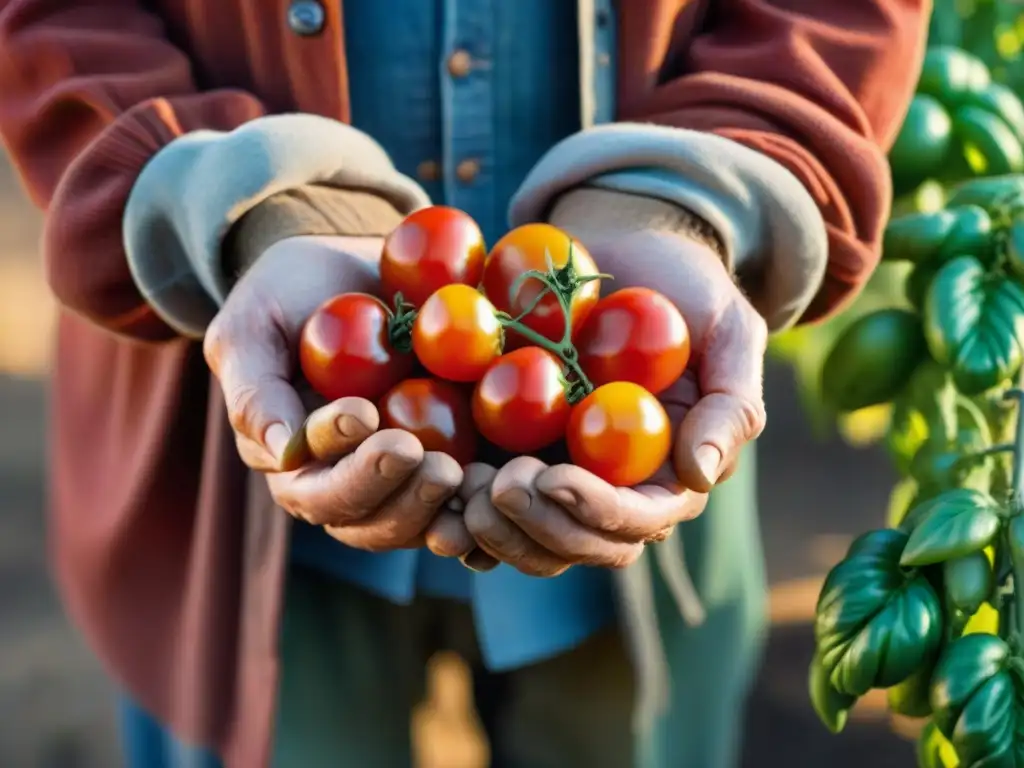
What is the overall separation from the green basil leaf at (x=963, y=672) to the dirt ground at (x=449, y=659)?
62 cm

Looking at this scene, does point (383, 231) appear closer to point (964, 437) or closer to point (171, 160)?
point (171, 160)

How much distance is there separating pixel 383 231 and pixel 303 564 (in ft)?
1.09

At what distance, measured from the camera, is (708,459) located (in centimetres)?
83

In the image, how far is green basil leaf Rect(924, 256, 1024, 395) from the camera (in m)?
1.00

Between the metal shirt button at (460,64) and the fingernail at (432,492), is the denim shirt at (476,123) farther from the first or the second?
the fingernail at (432,492)

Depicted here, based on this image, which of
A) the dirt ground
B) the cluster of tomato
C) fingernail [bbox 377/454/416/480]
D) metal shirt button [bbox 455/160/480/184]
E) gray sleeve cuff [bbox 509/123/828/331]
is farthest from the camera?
the dirt ground

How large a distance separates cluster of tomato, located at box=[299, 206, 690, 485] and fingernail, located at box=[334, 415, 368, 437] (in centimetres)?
8

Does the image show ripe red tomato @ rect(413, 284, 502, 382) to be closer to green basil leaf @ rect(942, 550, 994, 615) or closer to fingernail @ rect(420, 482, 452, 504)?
fingernail @ rect(420, 482, 452, 504)

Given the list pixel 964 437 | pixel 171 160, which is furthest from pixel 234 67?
pixel 964 437

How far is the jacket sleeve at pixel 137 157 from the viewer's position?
974mm

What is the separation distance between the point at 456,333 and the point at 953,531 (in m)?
0.38

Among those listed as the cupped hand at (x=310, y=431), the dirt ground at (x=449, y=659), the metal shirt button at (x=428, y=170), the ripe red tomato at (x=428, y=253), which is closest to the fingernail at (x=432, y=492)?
the cupped hand at (x=310, y=431)

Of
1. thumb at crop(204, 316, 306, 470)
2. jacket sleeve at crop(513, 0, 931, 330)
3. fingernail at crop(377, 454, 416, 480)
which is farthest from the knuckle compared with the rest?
jacket sleeve at crop(513, 0, 931, 330)

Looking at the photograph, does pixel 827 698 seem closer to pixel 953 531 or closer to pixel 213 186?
pixel 953 531
